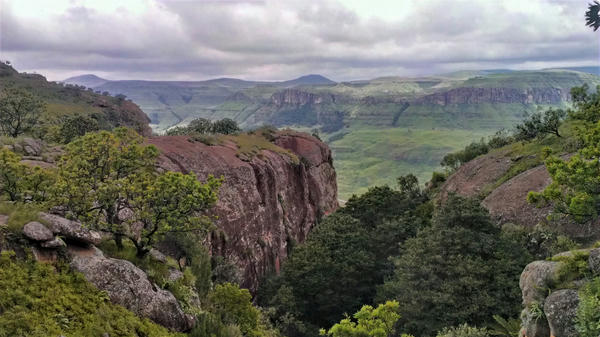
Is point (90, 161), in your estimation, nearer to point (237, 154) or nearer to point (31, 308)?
point (31, 308)

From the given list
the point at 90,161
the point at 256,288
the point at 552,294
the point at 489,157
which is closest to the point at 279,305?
the point at 256,288

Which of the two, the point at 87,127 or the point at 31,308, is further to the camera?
the point at 87,127

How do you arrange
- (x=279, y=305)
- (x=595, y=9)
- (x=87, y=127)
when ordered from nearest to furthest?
1. (x=595, y=9)
2. (x=279, y=305)
3. (x=87, y=127)

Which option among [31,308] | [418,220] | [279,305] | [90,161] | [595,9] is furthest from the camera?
[418,220]

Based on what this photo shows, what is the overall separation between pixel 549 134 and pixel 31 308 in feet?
268

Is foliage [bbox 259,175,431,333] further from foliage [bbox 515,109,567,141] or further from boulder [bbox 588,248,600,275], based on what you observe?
foliage [bbox 515,109,567,141]

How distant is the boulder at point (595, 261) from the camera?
18.5 metres

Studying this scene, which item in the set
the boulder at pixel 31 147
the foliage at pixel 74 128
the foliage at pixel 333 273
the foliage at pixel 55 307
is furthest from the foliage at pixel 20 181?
the foliage at pixel 74 128

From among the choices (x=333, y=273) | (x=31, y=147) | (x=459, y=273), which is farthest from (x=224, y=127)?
(x=459, y=273)

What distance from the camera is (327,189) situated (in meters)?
100

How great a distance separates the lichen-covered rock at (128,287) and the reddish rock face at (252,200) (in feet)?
68.2

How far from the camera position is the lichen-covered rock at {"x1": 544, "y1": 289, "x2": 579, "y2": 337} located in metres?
17.0

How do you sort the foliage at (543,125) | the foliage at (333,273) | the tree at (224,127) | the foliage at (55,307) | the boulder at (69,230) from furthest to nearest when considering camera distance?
1. the tree at (224,127)
2. the foliage at (543,125)
3. the foliage at (333,273)
4. the boulder at (69,230)
5. the foliage at (55,307)

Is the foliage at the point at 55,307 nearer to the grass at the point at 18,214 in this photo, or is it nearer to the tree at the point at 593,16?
the grass at the point at 18,214
